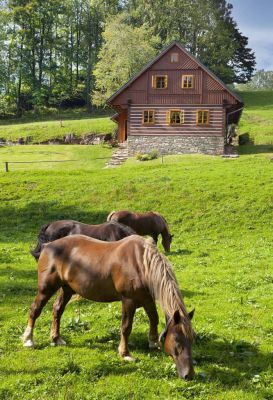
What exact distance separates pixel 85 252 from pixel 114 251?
0.63m

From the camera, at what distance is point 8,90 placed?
248 feet

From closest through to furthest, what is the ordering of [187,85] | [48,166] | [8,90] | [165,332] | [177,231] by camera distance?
[165,332], [177,231], [48,166], [187,85], [8,90]

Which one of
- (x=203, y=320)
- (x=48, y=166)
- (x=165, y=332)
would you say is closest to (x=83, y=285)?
(x=165, y=332)

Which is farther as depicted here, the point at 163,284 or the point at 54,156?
the point at 54,156

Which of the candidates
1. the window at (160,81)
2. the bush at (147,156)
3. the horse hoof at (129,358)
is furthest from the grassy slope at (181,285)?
the window at (160,81)

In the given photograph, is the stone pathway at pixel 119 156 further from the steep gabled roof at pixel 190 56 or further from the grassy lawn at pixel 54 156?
the steep gabled roof at pixel 190 56

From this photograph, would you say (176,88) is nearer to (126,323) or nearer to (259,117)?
(259,117)

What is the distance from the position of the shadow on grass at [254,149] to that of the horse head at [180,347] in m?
36.0

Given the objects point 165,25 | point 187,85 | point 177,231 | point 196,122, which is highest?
point 165,25

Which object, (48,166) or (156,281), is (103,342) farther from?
(48,166)

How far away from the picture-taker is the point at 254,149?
139 feet

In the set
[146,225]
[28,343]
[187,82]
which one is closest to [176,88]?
[187,82]

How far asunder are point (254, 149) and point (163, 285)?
3779 cm

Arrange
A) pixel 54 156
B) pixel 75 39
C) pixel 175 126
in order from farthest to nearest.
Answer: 1. pixel 75 39
2. pixel 54 156
3. pixel 175 126
